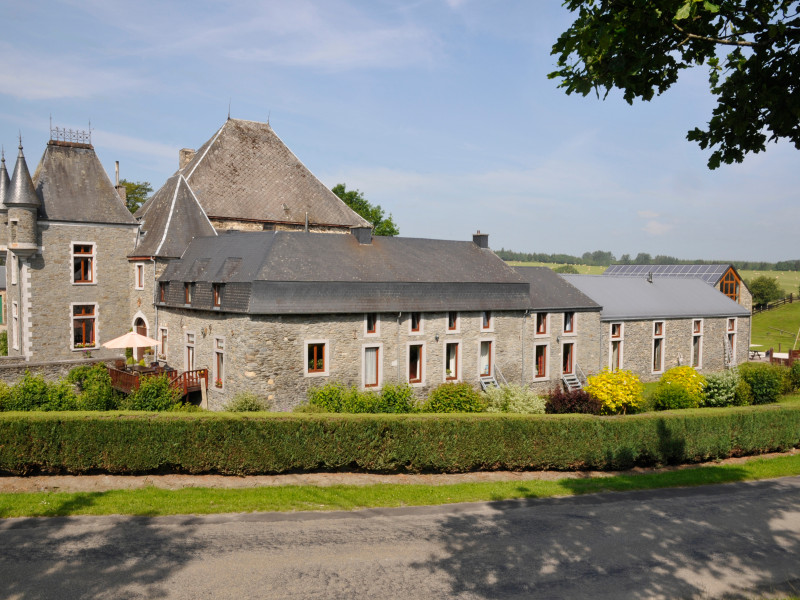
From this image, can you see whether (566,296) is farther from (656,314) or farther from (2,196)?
(2,196)

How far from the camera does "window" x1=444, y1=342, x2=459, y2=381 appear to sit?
24.7 metres

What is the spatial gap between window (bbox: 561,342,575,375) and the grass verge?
478 inches

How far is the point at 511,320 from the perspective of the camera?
2647 centimetres

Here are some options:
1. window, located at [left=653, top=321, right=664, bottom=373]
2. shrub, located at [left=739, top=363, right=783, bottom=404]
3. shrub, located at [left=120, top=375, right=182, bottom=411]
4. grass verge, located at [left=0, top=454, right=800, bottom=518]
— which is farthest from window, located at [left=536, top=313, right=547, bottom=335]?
shrub, located at [left=120, top=375, right=182, bottom=411]

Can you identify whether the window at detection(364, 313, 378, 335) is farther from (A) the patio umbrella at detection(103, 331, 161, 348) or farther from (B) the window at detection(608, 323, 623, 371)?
(B) the window at detection(608, 323, 623, 371)

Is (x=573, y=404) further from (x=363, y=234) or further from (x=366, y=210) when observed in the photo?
(x=366, y=210)

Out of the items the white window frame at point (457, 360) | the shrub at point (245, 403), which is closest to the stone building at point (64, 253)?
the shrub at point (245, 403)

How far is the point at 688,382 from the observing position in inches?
891

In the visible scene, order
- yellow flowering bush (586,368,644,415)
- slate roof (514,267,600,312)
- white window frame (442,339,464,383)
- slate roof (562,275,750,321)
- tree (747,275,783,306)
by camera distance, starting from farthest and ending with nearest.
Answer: tree (747,275,783,306) < slate roof (562,275,750,321) < slate roof (514,267,600,312) < white window frame (442,339,464,383) < yellow flowering bush (586,368,644,415)

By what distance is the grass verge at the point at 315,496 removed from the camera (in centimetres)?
1222

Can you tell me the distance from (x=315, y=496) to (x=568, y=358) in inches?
713

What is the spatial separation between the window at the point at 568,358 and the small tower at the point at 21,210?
2376 centimetres

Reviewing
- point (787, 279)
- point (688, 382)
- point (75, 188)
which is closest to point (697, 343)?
point (688, 382)

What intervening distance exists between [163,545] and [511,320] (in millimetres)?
18610
